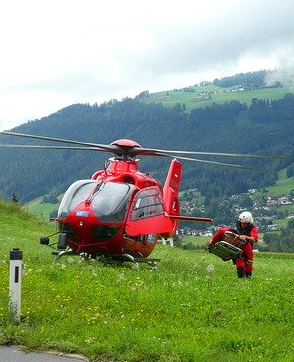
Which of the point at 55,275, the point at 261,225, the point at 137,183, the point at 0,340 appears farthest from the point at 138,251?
the point at 261,225

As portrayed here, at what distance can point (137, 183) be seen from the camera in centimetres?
1833

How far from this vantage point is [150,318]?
9891 millimetres

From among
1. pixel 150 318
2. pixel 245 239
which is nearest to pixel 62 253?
pixel 245 239

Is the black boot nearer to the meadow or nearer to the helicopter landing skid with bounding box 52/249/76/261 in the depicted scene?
the meadow

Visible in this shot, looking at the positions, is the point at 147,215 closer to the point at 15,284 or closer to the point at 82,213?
the point at 82,213

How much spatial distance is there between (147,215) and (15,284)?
851cm

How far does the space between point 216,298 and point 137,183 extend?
297 inches

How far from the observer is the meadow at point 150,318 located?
842 centimetres

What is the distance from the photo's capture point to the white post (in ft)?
31.6

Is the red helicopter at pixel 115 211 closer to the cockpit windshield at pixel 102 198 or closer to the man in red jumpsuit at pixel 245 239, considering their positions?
the cockpit windshield at pixel 102 198

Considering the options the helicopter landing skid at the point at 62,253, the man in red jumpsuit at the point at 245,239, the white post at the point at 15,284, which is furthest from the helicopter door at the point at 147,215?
the white post at the point at 15,284

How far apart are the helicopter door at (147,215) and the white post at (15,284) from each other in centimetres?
758

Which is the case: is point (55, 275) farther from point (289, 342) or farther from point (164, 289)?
point (289, 342)

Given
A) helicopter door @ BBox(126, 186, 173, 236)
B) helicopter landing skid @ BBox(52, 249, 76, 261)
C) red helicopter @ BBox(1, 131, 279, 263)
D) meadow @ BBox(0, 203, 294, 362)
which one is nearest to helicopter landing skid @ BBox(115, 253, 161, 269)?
red helicopter @ BBox(1, 131, 279, 263)
